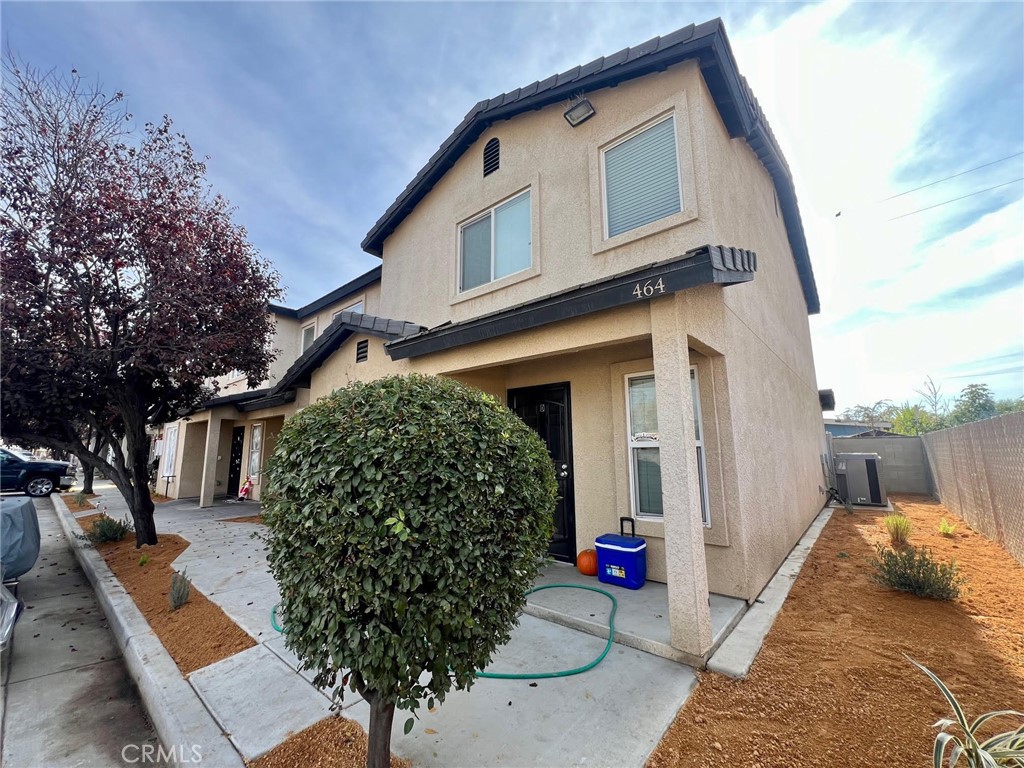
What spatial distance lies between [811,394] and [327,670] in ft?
46.3

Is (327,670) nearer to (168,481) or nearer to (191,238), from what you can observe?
(191,238)

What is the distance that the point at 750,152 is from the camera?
7.10 meters

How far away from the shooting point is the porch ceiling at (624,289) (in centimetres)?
355

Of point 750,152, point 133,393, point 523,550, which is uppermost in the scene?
point 750,152

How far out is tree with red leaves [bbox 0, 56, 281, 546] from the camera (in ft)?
20.7

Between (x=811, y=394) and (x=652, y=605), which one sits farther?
(x=811, y=394)

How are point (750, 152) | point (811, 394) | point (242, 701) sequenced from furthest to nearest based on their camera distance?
point (811, 394) < point (750, 152) < point (242, 701)

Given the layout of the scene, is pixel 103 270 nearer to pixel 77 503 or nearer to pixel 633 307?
pixel 633 307

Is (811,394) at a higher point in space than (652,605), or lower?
higher

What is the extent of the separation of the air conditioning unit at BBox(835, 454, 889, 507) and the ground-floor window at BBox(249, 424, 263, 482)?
17993mm

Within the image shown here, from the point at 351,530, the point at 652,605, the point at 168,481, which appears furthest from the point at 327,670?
the point at 168,481

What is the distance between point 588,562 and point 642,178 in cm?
509

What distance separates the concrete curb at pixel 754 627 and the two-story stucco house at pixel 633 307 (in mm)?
189

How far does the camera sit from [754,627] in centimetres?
408
